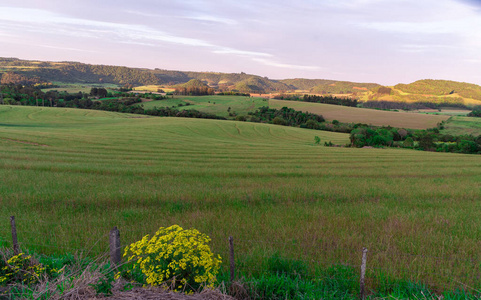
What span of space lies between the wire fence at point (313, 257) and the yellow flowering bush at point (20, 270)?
89 centimetres

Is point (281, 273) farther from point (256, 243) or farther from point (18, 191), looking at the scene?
point (18, 191)

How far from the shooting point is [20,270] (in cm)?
561

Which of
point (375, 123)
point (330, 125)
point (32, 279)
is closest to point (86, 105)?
point (330, 125)

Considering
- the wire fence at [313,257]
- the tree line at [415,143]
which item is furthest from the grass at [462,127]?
the wire fence at [313,257]

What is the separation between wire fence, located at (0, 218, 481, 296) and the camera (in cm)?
614

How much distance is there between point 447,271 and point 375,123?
355ft

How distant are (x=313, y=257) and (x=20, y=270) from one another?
20.9 feet

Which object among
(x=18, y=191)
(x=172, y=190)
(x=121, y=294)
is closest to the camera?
(x=121, y=294)

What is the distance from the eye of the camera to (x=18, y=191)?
13.1 meters

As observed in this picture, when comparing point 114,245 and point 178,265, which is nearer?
point 178,265

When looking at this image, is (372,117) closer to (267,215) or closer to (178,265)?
(267,215)

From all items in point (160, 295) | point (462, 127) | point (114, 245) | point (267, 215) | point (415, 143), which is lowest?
point (415, 143)

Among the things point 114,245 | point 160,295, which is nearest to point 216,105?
point 114,245

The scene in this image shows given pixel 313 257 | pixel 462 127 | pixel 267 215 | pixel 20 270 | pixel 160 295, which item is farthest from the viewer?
pixel 462 127
